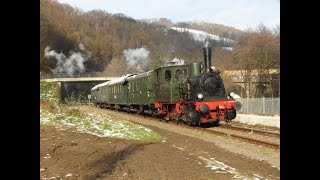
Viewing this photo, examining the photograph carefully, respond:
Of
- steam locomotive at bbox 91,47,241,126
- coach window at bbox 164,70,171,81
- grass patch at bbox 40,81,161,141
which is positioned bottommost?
grass patch at bbox 40,81,161,141

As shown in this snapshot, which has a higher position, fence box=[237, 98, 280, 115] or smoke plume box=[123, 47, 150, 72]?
smoke plume box=[123, 47, 150, 72]

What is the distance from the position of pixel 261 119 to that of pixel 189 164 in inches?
619

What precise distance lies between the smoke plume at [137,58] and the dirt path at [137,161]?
79.3 meters

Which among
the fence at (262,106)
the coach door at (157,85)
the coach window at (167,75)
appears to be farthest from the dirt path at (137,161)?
the fence at (262,106)

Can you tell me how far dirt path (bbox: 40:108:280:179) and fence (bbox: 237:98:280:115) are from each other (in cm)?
1553

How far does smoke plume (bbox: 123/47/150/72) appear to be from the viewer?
91675 millimetres

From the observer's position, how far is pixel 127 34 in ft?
318

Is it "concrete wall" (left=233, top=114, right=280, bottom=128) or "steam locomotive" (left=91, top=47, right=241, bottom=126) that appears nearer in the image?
"steam locomotive" (left=91, top=47, right=241, bottom=126)

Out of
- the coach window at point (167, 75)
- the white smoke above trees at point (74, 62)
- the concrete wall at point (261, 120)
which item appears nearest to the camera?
the coach window at point (167, 75)

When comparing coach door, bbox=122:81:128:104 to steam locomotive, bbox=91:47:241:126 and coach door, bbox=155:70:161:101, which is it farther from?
coach door, bbox=155:70:161:101

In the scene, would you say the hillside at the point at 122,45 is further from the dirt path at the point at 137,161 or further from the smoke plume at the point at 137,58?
the dirt path at the point at 137,161

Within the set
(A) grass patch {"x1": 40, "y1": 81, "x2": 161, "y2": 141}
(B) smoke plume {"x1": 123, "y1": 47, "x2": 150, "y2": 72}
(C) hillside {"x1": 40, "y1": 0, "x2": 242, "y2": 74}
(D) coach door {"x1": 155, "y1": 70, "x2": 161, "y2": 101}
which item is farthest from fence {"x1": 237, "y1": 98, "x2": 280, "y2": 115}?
(B) smoke plume {"x1": 123, "y1": 47, "x2": 150, "y2": 72}

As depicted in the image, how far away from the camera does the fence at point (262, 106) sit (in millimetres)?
26934

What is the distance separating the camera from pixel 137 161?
29.9 ft
